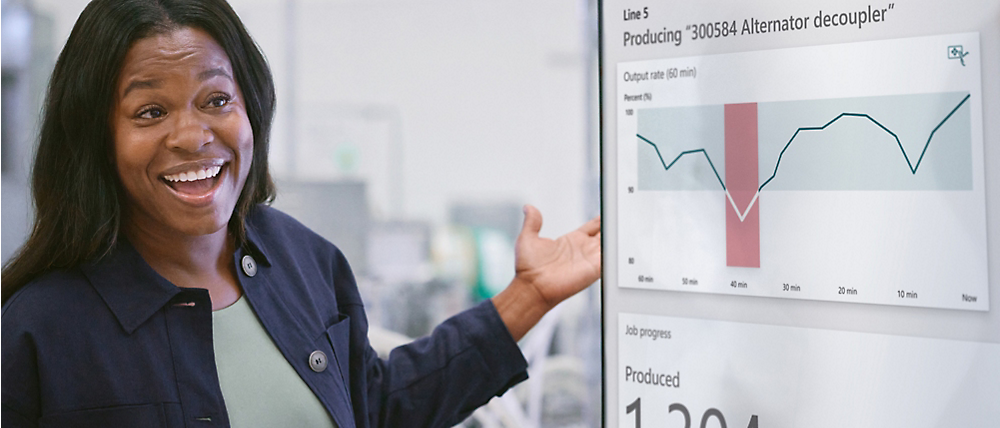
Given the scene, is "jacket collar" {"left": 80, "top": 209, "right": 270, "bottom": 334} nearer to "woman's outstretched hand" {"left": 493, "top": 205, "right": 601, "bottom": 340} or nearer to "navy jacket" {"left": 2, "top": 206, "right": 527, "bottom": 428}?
"navy jacket" {"left": 2, "top": 206, "right": 527, "bottom": 428}

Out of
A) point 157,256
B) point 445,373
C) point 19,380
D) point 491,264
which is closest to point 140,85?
point 157,256

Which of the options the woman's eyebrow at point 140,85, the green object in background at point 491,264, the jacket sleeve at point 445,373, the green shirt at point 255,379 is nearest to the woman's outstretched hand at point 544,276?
the jacket sleeve at point 445,373

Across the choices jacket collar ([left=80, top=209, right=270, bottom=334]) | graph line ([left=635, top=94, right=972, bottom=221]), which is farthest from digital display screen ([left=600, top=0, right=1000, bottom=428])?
jacket collar ([left=80, top=209, right=270, bottom=334])

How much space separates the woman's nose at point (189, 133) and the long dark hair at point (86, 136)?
Result: 2.3 inches

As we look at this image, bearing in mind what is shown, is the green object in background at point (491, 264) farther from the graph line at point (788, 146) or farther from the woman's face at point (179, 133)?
the graph line at point (788, 146)

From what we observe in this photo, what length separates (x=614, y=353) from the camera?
2.08 feet

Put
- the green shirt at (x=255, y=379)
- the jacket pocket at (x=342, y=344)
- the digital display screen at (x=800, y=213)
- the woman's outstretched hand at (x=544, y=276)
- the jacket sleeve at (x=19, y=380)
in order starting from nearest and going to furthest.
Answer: the digital display screen at (x=800, y=213)
the jacket sleeve at (x=19, y=380)
the green shirt at (x=255, y=379)
the jacket pocket at (x=342, y=344)
the woman's outstretched hand at (x=544, y=276)

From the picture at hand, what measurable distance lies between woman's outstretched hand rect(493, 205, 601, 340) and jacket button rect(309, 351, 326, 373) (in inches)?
10.5

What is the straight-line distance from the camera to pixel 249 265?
0.82m

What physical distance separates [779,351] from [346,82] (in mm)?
1628

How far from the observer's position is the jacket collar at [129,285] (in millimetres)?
695

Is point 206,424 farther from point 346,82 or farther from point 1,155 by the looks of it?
point 346,82

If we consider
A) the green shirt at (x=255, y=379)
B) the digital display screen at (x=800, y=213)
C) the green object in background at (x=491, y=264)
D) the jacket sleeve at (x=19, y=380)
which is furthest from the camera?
the green object in background at (x=491, y=264)

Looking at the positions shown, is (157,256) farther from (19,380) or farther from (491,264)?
(491,264)
